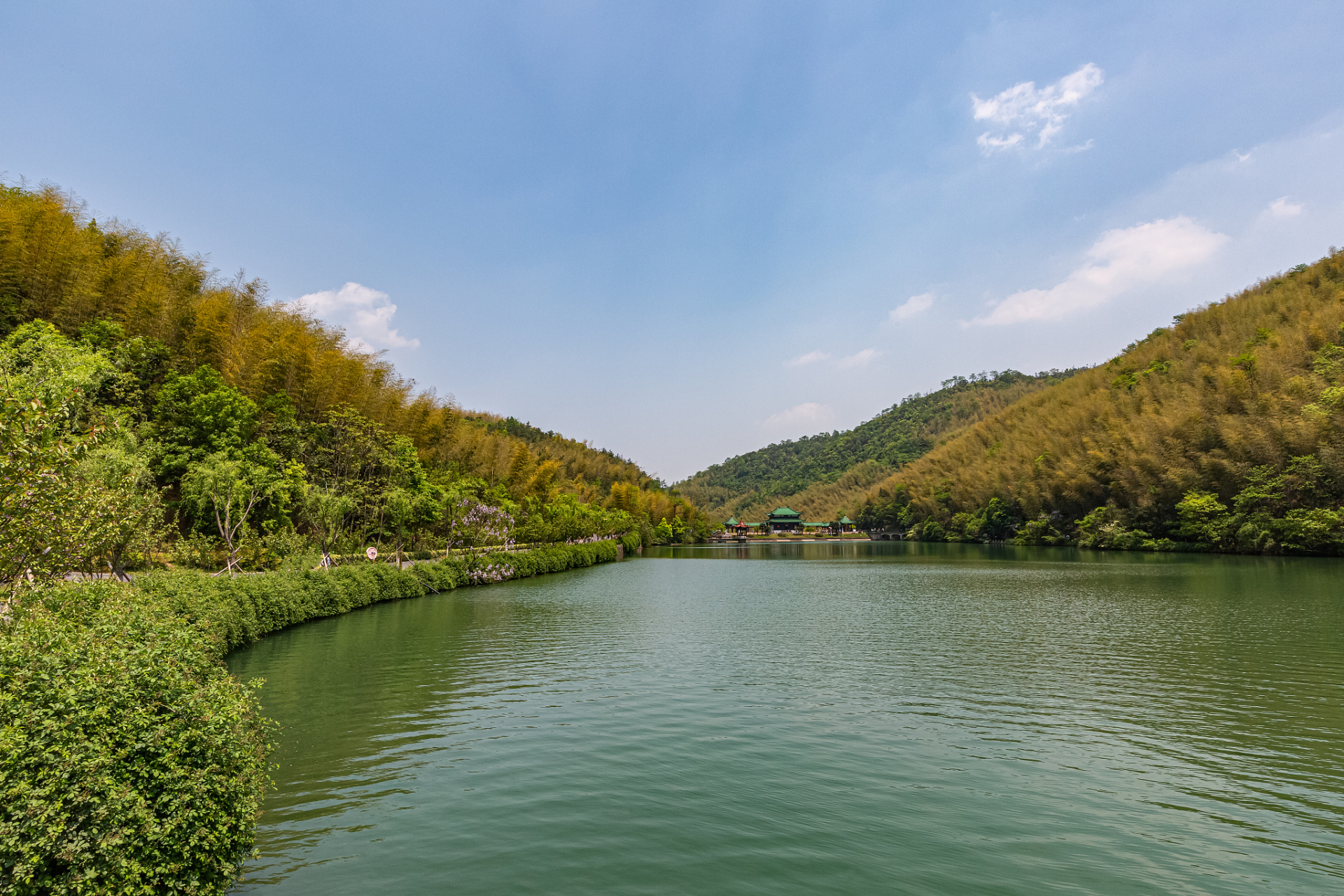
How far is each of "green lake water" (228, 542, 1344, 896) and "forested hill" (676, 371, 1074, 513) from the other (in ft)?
390

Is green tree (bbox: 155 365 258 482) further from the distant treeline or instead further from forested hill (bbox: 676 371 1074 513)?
forested hill (bbox: 676 371 1074 513)

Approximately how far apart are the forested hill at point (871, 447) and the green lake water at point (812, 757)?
118976mm

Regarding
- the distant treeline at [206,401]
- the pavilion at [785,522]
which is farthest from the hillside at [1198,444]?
the distant treeline at [206,401]

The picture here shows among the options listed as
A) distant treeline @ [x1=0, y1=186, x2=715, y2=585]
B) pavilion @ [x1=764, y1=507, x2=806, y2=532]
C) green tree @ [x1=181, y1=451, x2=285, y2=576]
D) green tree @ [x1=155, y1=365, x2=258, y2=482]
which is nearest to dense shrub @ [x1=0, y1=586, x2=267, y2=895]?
distant treeline @ [x1=0, y1=186, x2=715, y2=585]

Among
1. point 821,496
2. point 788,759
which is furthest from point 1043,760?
point 821,496

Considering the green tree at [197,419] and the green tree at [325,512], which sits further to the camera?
the green tree at [197,419]

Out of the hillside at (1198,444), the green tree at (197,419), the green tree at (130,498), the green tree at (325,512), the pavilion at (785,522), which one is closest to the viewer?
the green tree at (130,498)

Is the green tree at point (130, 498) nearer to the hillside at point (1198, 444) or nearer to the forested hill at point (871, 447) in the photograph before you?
the hillside at point (1198, 444)

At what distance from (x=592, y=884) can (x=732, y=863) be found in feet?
3.80

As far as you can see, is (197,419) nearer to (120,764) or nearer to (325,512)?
(325,512)

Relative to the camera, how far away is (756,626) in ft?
60.6

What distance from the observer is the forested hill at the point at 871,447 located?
138125 millimetres

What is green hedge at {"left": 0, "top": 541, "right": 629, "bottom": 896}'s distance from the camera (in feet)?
11.7

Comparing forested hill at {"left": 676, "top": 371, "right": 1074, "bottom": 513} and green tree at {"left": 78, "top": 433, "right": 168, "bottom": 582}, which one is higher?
forested hill at {"left": 676, "top": 371, "right": 1074, "bottom": 513}
